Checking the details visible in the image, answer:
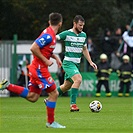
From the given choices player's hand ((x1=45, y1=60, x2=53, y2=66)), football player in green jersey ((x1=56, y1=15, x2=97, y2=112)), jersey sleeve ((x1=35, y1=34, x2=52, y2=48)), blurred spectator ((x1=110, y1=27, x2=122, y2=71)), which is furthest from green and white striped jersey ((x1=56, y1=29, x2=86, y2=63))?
blurred spectator ((x1=110, y1=27, x2=122, y2=71))

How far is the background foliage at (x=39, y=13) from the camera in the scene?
3058cm

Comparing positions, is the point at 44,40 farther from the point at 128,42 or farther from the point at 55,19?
the point at 128,42

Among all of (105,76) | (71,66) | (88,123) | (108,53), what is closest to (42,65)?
(88,123)

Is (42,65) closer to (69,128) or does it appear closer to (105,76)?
(69,128)

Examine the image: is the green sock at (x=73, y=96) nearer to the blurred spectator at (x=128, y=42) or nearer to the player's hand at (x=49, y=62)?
the player's hand at (x=49, y=62)

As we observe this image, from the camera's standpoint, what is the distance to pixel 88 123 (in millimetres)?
13258

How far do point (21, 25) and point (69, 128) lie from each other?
20.0 metres

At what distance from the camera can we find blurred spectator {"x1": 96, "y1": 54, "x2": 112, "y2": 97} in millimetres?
28266

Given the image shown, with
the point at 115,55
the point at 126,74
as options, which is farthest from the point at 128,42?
the point at 126,74

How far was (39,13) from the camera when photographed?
104 feet

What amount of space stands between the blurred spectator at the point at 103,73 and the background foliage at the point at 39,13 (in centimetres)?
385

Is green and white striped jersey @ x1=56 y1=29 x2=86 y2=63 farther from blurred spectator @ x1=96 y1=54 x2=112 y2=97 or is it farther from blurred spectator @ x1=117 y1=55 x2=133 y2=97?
blurred spectator @ x1=117 y1=55 x2=133 y2=97

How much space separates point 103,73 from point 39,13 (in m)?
5.11

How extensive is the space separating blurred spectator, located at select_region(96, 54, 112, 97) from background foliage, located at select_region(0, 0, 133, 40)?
3.85 m
